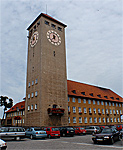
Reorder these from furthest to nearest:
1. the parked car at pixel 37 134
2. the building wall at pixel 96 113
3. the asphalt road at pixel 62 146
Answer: the building wall at pixel 96 113 → the parked car at pixel 37 134 → the asphalt road at pixel 62 146

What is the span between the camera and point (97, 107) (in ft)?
167

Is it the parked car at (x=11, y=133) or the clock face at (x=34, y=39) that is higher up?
the clock face at (x=34, y=39)

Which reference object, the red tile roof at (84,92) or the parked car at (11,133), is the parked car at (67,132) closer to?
the parked car at (11,133)

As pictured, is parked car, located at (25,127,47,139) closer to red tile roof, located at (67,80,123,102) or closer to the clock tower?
the clock tower

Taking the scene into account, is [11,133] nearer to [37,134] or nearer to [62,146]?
[37,134]

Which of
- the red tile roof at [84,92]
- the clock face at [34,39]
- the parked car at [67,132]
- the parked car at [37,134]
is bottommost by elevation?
the parked car at [67,132]

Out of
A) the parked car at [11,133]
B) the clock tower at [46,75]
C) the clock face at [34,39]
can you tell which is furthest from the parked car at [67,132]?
the clock face at [34,39]

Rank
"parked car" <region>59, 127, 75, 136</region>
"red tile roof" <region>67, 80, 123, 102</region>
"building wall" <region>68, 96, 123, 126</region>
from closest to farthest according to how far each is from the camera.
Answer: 1. "parked car" <region>59, 127, 75, 136</region>
2. "building wall" <region>68, 96, 123, 126</region>
3. "red tile roof" <region>67, 80, 123, 102</region>

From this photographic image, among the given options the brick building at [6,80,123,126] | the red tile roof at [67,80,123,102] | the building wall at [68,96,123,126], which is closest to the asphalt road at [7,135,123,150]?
the brick building at [6,80,123,126]

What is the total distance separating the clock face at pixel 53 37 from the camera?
43.8 metres

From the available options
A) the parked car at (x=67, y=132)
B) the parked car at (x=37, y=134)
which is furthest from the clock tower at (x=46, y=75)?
the parked car at (x=37, y=134)

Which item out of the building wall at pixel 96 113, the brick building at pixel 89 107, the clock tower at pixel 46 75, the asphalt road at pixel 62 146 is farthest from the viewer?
the brick building at pixel 89 107

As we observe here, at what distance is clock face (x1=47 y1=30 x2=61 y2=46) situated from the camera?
4378cm

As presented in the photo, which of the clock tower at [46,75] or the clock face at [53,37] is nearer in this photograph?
the clock tower at [46,75]
